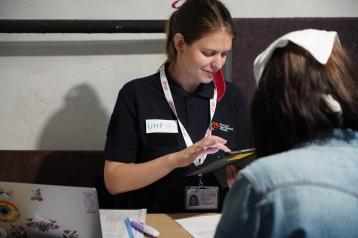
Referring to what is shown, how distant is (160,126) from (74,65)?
0.65 m

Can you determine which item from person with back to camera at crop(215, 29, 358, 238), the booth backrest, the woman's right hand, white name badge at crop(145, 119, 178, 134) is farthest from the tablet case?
the booth backrest

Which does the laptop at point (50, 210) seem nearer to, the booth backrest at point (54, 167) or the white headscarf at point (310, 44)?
the white headscarf at point (310, 44)

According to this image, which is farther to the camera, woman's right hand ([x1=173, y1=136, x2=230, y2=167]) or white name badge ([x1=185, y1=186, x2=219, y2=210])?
white name badge ([x1=185, y1=186, x2=219, y2=210])

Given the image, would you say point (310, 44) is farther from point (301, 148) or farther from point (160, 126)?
point (160, 126)

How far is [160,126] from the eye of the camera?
1398 millimetres

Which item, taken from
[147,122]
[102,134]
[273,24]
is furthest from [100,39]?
[273,24]

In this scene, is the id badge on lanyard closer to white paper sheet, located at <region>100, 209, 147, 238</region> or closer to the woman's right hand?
the woman's right hand

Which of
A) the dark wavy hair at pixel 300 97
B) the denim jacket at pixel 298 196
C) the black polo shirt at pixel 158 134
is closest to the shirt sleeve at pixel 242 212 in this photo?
the denim jacket at pixel 298 196

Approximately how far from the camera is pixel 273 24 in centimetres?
180

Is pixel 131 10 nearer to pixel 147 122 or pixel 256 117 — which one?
pixel 147 122

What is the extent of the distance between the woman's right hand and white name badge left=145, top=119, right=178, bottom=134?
185 mm

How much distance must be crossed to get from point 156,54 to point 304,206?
1.42m

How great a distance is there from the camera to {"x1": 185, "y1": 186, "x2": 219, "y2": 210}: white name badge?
4.28 feet

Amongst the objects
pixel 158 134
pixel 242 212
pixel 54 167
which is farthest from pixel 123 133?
pixel 242 212
